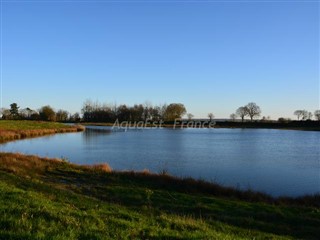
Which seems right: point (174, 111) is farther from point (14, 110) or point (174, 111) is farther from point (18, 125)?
point (18, 125)

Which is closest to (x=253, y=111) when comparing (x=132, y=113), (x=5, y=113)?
(x=132, y=113)

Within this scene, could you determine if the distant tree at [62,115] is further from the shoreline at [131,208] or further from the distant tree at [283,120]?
the shoreline at [131,208]

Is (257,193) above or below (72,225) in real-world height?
below

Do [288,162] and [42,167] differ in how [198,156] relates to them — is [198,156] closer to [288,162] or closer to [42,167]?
[288,162]

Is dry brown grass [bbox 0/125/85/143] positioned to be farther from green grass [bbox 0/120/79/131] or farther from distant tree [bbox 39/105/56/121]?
distant tree [bbox 39/105/56/121]

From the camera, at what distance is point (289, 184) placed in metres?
20.5

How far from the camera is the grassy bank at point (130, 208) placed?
6.87 metres

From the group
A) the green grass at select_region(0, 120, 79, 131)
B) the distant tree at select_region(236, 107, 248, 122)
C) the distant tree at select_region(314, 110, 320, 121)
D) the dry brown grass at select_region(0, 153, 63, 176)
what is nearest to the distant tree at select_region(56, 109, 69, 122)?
the green grass at select_region(0, 120, 79, 131)

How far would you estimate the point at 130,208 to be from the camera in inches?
466

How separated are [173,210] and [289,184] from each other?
34.2ft

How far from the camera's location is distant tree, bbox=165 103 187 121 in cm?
14388

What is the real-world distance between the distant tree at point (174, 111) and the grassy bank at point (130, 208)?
12143 cm

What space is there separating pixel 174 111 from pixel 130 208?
13348 cm

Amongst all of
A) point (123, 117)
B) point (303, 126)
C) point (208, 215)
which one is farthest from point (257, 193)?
point (123, 117)
